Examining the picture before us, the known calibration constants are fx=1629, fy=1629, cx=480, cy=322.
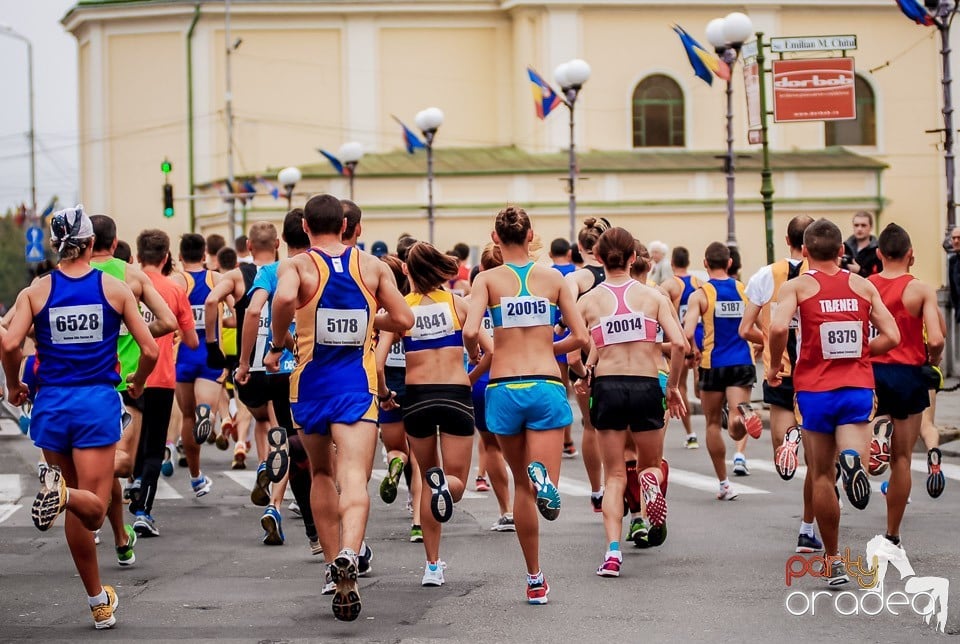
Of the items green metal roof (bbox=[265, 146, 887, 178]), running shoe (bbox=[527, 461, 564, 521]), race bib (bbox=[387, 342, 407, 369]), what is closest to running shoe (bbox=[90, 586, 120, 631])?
running shoe (bbox=[527, 461, 564, 521])

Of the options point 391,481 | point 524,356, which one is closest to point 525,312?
point 524,356

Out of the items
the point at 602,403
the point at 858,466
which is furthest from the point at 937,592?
the point at 602,403

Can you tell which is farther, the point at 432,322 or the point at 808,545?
the point at 808,545

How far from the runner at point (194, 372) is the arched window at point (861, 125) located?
39220 mm

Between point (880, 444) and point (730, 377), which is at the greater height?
point (730, 377)

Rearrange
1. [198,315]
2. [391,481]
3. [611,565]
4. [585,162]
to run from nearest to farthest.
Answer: [611,565] < [391,481] < [198,315] < [585,162]

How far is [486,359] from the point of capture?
30.9ft

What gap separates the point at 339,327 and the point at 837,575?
10.2 ft

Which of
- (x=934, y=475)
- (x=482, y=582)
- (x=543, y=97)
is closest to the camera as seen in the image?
(x=482, y=582)

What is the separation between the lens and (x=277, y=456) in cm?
Result: 928

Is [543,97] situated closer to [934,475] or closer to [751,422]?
[934,475]

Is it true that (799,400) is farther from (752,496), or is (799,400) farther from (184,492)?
(184,492)

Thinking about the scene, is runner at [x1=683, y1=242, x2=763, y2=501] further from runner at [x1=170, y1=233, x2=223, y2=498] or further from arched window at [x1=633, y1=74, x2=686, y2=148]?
arched window at [x1=633, y1=74, x2=686, y2=148]

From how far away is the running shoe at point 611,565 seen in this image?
31.2 feet
